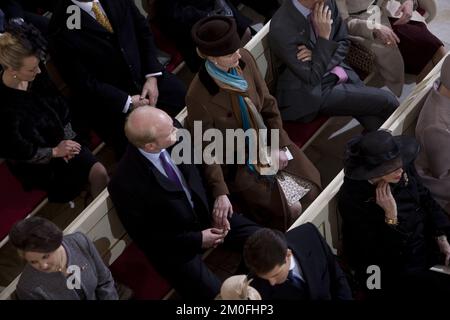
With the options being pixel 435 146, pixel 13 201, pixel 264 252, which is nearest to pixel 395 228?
pixel 435 146

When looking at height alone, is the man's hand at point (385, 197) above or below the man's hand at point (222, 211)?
above

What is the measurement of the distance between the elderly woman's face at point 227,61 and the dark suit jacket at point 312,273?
1131 mm

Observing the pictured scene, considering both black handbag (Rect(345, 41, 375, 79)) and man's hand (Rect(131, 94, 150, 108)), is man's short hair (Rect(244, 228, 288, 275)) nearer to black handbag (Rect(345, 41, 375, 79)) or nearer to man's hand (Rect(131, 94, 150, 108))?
man's hand (Rect(131, 94, 150, 108))

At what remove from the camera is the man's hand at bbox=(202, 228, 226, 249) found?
4.96 meters

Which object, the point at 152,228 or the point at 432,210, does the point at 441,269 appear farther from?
the point at 152,228

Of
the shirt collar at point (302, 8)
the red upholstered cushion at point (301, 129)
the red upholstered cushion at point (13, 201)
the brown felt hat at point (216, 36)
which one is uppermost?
the brown felt hat at point (216, 36)

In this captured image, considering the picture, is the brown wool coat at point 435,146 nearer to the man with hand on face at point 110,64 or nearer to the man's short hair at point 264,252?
the man's short hair at point 264,252

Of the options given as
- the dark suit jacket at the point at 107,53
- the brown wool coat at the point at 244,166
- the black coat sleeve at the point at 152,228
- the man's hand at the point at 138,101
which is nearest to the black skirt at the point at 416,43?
the brown wool coat at the point at 244,166

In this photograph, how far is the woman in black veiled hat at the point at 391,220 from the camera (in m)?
4.56

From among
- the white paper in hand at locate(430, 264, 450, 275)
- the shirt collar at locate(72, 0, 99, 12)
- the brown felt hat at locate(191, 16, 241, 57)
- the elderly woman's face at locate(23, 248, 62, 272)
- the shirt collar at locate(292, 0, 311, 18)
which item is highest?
the brown felt hat at locate(191, 16, 241, 57)

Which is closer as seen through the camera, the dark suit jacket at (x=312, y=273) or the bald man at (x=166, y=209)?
the dark suit jacket at (x=312, y=273)

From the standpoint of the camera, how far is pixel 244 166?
5430 millimetres

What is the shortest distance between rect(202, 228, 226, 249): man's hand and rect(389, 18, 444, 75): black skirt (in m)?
2.27

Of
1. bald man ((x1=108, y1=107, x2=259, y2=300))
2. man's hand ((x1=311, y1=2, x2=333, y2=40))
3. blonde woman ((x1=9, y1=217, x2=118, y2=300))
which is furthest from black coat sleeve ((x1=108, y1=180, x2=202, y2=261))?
man's hand ((x1=311, y1=2, x2=333, y2=40))
